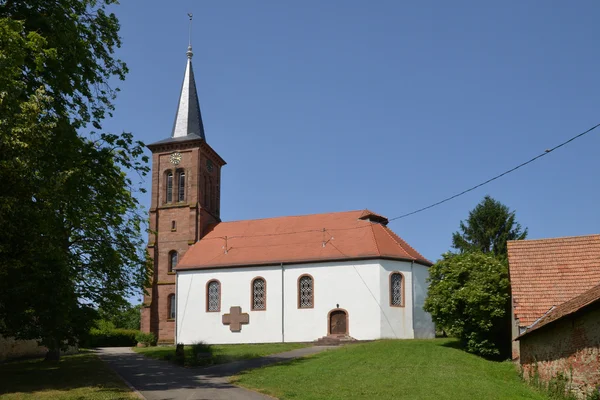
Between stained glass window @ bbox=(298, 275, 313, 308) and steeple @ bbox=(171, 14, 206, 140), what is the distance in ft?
49.8

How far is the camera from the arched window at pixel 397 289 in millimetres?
36062

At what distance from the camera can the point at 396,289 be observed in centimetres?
3631

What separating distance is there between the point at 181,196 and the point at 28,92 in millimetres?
28560

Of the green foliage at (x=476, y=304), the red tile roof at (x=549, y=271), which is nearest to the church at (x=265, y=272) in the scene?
the green foliage at (x=476, y=304)

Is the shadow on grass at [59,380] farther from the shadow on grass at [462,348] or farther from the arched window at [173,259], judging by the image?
the arched window at [173,259]

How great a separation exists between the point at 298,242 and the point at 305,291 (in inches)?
142

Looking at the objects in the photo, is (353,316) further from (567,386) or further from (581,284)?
(567,386)

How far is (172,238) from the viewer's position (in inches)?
1713

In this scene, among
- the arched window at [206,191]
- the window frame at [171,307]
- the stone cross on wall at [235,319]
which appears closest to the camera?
the stone cross on wall at [235,319]

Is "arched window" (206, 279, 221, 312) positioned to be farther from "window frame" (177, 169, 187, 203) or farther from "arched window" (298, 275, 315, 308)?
"window frame" (177, 169, 187, 203)

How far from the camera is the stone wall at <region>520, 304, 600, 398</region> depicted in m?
14.1

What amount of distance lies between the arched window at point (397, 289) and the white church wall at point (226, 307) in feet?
24.0

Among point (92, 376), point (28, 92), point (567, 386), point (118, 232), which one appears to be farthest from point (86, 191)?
point (567, 386)

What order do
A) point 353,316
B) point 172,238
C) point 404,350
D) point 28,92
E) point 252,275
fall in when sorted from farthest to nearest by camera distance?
point 172,238 → point 252,275 → point 353,316 → point 404,350 → point 28,92
